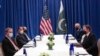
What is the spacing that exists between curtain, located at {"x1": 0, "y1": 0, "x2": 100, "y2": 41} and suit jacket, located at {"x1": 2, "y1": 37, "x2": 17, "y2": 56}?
569 centimetres

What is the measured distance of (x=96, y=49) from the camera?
764 centimetres

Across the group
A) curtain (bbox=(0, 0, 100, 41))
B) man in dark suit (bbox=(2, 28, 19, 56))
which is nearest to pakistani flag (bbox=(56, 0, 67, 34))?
curtain (bbox=(0, 0, 100, 41))

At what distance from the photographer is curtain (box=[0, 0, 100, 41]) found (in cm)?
1340

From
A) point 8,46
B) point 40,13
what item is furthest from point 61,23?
point 8,46

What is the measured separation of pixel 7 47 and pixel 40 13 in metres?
5.90

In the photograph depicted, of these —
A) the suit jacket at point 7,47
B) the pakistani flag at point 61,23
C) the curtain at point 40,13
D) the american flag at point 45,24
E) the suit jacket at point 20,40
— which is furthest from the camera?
the curtain at point 40,13

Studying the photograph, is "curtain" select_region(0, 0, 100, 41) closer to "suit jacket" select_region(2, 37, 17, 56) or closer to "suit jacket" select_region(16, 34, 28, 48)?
"suit jacket" select_region(16, 34, 28, 48)

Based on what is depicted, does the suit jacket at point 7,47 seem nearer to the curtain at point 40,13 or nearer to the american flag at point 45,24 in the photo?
the american flag at point 45,24

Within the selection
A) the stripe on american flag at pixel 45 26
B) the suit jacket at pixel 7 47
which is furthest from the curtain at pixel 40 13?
the suit jacket at pixel 7 47

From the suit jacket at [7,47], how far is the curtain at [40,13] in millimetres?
5694

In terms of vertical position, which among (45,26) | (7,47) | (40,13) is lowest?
(45,26)

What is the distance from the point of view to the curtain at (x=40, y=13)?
44.0 feet

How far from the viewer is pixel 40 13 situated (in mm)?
13344

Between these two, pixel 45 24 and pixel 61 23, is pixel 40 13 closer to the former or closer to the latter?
pixel 45 24
